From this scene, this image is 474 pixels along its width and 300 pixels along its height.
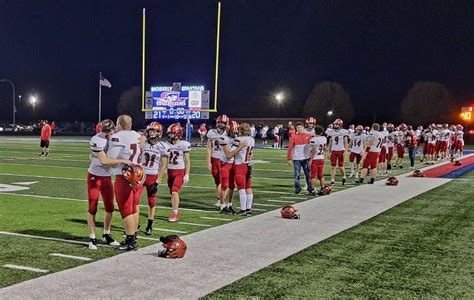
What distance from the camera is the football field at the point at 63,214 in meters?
6.14

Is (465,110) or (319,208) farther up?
(465,110)

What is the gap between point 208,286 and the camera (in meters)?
5.14

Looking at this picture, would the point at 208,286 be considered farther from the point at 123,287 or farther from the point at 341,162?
the point at 341,162

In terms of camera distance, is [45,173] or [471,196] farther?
[45,173]

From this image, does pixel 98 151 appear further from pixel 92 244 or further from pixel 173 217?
pixel 173 217

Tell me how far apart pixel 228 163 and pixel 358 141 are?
7.64m

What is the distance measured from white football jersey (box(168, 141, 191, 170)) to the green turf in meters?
2.80

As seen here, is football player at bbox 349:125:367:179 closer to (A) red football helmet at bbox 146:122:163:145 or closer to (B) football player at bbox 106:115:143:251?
(A) red football helmet at bbox 146:122:163:145

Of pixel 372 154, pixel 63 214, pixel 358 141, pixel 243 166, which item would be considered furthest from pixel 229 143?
pixel 358 141

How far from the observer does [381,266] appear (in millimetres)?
→ 6137

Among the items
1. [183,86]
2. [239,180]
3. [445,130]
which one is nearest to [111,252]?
[239,180]

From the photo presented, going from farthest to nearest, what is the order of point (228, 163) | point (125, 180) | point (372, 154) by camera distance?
1. point (372, 154)
2. point (228, 163)
3. point (125, 180)

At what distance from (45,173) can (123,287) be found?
41.6 feet

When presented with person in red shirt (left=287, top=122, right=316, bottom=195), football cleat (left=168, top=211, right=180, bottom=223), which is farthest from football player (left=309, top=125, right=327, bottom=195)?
football cleat (left=168, top=211, right=180, bottom=223)
